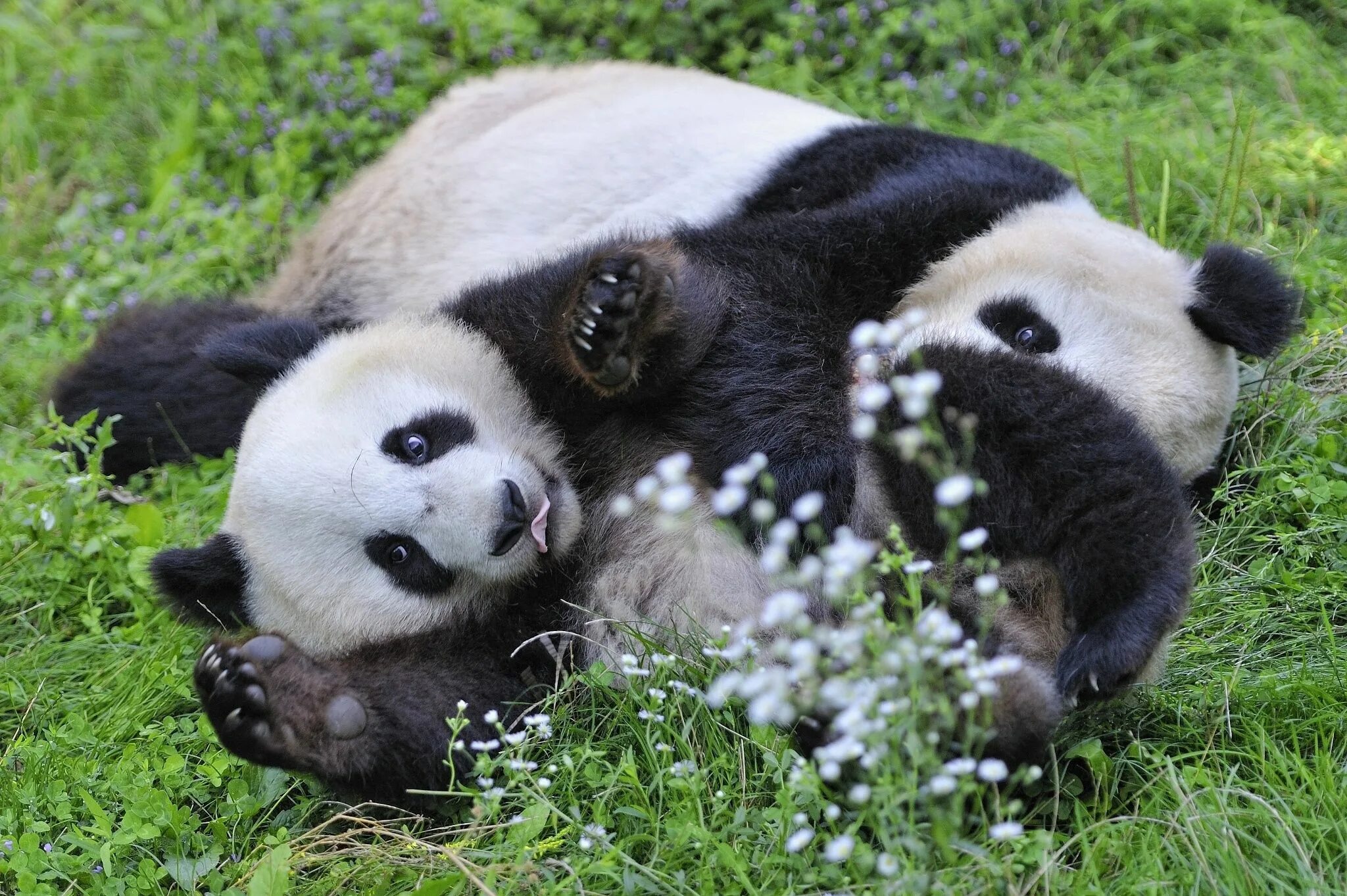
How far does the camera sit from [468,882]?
9.15 ft

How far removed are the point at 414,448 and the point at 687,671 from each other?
1.01m

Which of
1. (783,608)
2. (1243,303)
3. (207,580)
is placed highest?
(783,608)

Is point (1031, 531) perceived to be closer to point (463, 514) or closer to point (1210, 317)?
point (1210, 317)

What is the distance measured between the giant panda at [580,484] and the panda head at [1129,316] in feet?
0.66

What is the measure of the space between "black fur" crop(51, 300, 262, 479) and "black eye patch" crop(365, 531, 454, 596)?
1620mm

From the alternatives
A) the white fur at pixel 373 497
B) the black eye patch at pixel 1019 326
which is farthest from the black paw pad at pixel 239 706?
the black eye patch at pixel 1019 326

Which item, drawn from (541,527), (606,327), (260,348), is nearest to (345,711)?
(541,527)

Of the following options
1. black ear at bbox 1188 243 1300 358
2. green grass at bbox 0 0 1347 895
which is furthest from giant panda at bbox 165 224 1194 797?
black ear at bbox 1188 243 1300 358

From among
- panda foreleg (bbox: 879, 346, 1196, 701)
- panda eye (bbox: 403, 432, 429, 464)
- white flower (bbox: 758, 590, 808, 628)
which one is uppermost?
white flower (bbox: 758, 590, 808, 628)

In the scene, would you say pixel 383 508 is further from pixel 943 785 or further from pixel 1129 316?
pixel 1129 316

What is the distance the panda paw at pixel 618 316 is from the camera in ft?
11.5

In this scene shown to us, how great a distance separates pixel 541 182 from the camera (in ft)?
16.0

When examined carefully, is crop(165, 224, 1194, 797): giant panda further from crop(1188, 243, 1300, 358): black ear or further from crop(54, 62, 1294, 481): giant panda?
crop(1188, 243, 1300, 358): black ear

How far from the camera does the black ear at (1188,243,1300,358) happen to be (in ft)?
12.2
